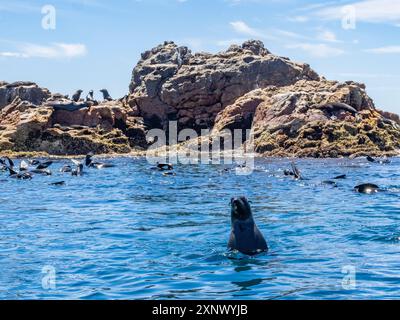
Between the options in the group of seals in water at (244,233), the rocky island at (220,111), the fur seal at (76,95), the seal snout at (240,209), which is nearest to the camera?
the group of seals in water at (244,233)

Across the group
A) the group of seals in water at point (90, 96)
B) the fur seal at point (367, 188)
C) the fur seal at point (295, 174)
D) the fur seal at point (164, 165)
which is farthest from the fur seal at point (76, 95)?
the fur seal at point (367, 188)

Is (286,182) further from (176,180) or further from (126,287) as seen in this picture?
(126,287)

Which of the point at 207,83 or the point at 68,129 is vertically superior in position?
the point at 207,83

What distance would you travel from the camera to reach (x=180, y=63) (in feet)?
231

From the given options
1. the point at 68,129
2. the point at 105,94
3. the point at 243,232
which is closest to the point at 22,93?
the point at 105,94

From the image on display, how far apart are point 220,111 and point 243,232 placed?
52.5 meters

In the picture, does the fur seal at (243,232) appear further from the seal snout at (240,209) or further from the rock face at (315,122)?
the rock face at (315,122)

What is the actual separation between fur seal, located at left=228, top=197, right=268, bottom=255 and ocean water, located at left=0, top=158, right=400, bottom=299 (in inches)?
9.2

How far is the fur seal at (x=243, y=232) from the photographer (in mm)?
11075

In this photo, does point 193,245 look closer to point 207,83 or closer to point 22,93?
point 207,83

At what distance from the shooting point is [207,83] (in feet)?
210

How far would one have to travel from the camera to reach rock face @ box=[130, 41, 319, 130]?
64.1m

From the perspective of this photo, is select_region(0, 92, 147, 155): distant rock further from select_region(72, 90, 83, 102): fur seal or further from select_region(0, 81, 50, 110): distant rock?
select_region(0, 81, 50, 110): distant rock

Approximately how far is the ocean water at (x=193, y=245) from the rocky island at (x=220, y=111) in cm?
2742
